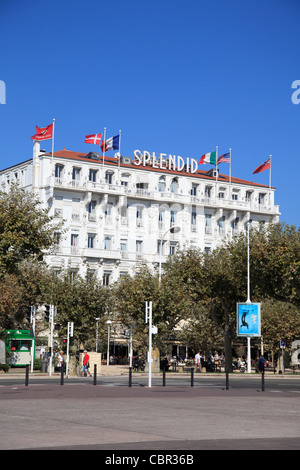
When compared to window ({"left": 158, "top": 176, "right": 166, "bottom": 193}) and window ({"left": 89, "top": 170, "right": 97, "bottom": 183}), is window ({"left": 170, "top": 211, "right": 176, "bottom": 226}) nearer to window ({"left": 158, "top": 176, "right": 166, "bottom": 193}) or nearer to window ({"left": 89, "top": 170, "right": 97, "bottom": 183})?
window ({"left": 158, "top": 176, "right": 166, "bottom": 193})

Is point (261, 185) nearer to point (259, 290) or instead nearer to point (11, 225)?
point (259, 290)

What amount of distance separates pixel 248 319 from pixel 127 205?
43459 millimetres

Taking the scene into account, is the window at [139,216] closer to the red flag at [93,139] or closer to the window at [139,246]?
the window at [139,246]

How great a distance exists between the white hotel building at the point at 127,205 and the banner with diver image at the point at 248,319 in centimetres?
3477

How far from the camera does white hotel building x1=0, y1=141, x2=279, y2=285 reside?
82500 mm

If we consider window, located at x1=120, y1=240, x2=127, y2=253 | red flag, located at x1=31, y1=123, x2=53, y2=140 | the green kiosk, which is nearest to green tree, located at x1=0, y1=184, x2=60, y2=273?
the green kiosk

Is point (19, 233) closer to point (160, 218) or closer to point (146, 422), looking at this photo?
point (146, 422)

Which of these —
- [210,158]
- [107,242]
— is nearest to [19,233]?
[210,158]

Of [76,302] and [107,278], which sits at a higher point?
[107,278]

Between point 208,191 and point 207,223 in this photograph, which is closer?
point 207,223

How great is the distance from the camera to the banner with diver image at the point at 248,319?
45.6 m

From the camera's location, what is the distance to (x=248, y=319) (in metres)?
45.9
